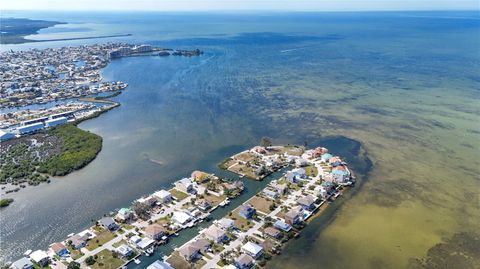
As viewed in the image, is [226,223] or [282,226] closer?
[282,226]

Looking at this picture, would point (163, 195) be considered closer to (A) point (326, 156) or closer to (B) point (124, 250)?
(B) point (124, 250)

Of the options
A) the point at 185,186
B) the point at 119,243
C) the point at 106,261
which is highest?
the point at 185,186

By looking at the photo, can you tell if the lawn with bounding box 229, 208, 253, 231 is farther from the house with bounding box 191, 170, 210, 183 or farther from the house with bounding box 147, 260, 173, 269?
the house with bounding box 147, 260, 173, 269

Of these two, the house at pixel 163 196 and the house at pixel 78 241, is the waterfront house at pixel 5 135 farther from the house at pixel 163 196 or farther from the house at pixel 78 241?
the house at pixel 78 241

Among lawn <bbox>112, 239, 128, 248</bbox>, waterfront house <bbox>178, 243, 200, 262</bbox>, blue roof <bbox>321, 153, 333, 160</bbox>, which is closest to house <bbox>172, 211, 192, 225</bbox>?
waterfront house <bbox>178, 243, 200, 262</bbox>

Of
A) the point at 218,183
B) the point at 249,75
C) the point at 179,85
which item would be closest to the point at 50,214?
the point at 218,183

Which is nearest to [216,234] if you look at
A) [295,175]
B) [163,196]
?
[163,196]

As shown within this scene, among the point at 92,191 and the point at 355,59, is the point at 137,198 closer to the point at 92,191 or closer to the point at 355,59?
the point at 92,191
